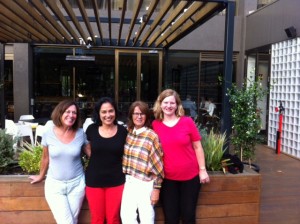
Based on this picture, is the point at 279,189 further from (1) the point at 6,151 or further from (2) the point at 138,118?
Result: (1) the point at 6,151

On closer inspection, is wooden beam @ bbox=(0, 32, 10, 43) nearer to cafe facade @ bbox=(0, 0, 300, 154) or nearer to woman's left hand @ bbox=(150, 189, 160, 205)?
cafe facade @ bbox=(0, 0, 300, 154)

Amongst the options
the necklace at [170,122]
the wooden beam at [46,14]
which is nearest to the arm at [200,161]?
the necklace at [170,122]

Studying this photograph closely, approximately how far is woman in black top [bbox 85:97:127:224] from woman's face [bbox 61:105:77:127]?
185 mm

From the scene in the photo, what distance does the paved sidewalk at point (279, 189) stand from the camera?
372 cm

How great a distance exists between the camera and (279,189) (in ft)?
15.4

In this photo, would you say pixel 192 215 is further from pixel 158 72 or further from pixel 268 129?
pixel 158 72

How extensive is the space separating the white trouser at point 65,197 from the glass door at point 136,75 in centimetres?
672

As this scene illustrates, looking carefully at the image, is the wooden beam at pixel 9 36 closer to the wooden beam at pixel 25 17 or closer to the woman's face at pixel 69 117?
the wooden beam at pixel 25 17

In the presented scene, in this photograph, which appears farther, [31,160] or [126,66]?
[126,66]

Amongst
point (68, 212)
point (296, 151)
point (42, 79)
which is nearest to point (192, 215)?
point (68, 212)

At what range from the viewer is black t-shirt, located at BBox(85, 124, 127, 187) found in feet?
8.17

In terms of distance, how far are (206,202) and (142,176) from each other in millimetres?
860

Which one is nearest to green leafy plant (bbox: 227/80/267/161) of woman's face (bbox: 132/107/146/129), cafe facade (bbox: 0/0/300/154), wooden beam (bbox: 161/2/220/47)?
wooden beam (bbox: 161/2/220/47)

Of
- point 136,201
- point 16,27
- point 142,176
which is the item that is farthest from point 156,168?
point 16,27
